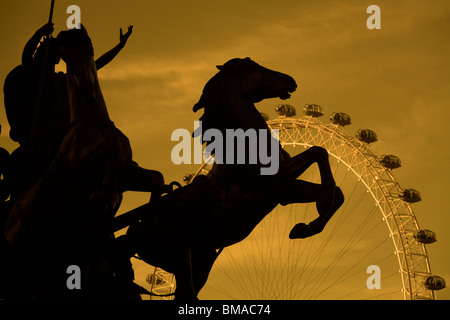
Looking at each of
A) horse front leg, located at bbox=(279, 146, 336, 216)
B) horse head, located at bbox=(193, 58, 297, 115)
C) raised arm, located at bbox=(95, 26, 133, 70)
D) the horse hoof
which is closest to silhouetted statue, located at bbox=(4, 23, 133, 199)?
raised arm, located at bbox=(95, 26, 133, 70)

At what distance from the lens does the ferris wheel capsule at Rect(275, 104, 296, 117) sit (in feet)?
120

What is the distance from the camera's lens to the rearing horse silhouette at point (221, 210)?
9242 millimetres

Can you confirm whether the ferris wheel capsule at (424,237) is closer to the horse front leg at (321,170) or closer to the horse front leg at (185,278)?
the horse front leg at (321,170)

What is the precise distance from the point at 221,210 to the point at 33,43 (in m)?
2.86

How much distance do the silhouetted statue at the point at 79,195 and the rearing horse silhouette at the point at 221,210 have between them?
593 mm

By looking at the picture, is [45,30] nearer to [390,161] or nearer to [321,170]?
[321,170]

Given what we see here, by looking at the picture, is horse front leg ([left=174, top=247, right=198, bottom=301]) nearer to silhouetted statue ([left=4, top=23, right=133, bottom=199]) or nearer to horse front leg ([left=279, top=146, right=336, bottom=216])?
horse front leg ([left=279, top=146, right=336, bottom=216])

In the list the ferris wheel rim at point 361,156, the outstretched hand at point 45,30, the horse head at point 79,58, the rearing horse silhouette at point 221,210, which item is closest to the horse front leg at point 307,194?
the rearing horse silhouette at point 221,210

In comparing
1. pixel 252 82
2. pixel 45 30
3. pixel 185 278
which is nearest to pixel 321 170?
pixel 252 82

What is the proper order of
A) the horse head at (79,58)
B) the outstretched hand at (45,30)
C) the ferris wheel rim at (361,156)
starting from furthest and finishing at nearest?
the ferris wheel rim at (361,156) < the outstretched hand at (45,30) < the horse head at (79,58)

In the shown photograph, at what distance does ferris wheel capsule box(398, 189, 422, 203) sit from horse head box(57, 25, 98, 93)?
95.9 feet

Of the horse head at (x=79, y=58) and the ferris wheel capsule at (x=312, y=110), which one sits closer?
the horse head at (x=79, y=58)

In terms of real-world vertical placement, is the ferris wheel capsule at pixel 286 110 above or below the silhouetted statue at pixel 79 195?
above
